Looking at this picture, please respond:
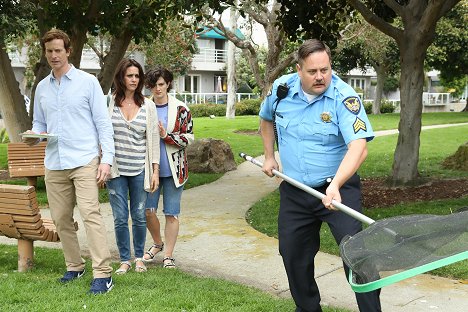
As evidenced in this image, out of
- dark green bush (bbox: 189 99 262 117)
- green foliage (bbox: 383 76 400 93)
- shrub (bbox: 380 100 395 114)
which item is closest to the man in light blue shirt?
dark green bush (bbox: 189 99 262 117)

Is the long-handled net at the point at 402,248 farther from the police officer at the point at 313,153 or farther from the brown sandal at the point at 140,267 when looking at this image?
the brown sandal at the point at 140,267

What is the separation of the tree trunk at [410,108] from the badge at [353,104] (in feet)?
20.5

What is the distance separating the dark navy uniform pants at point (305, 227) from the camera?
3912 millimetres

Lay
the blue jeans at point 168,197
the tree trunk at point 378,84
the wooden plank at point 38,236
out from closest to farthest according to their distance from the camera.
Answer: the wooden plank at point 38,236 → the blue jeans at point 168,197 → the tree trunk at point 378,84

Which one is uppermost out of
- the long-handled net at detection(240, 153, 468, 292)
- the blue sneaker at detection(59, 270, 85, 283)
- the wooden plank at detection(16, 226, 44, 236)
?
the long-handled net at detection(240, 153, 468, 292)

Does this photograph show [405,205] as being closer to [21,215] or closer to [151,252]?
[151,252]

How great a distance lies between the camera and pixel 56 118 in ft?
16.5

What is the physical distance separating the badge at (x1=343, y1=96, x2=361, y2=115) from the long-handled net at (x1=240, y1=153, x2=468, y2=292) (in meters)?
0.79

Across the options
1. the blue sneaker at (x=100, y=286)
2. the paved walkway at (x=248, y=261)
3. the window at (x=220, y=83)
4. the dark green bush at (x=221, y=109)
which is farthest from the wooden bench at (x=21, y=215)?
the window at (x=220, y=83)

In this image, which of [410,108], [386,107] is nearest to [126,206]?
[410,108]

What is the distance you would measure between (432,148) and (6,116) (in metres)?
10.8

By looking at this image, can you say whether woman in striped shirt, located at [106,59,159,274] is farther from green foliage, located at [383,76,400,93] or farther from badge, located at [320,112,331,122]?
green foliage, located at [383,76,400,93]

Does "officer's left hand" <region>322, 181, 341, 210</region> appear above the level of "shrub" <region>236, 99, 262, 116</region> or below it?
above

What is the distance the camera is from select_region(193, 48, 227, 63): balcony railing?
5647 centimetres
